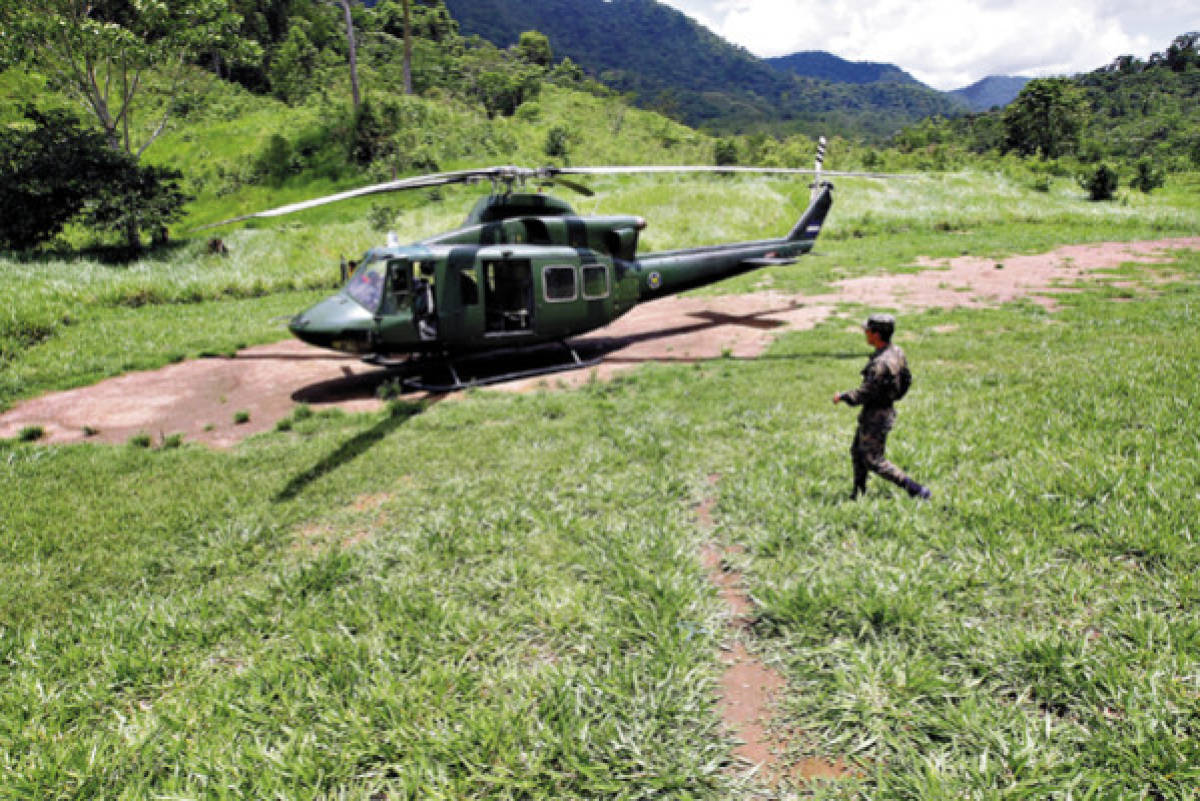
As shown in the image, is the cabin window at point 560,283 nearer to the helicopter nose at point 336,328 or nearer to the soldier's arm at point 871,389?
the helicopter nose at point 336,328

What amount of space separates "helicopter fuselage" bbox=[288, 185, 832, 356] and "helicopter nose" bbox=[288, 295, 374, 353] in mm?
16

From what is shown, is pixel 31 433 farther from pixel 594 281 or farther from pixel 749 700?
pixel 749 700

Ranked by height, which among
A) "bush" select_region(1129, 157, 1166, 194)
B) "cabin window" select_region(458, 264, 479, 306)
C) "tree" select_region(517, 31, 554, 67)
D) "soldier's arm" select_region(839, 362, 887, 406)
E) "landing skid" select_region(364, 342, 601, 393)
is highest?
"tree" select_region(517, 31, 554, 67)

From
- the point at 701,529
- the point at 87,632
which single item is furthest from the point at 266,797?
the point at 701,529

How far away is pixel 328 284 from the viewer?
63.8 ft

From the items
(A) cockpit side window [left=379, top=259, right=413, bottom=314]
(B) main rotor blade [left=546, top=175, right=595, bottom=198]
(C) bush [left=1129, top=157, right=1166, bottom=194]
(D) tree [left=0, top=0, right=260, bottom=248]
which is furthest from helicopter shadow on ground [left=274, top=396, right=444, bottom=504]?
(C) bush [left=1129, top=157, right=1166, bottom=194]

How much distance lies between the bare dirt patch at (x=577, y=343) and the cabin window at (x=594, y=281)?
1.36 metres

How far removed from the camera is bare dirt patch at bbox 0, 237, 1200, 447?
836cm

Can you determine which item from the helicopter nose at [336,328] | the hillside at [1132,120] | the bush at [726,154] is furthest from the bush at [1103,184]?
the helicopter nose at [336,328]

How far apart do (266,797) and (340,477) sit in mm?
3993

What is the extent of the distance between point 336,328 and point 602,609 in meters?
6.89

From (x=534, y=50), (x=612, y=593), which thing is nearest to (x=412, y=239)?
(x=612, y=593)

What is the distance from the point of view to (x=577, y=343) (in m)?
12.3

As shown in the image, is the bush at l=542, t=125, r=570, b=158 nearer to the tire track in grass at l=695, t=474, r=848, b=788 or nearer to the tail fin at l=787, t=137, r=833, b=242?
the tail fin at l=787, t=137, r=833, b=242
